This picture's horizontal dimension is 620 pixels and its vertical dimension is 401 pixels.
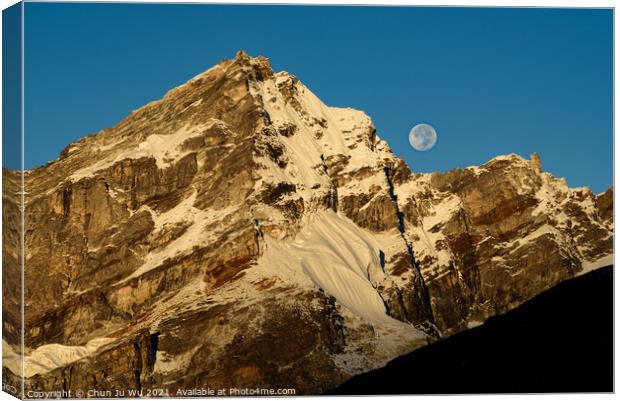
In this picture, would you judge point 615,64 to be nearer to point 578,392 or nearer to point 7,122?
point 578,392

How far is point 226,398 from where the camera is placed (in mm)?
131750

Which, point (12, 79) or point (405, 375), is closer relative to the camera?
point (12, 79)

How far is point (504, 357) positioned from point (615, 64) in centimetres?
2609

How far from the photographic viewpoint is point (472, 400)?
424 ft

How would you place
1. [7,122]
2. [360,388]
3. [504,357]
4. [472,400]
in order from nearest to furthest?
1. [7,122]
2. [472,400]
3. [504,357]
4. [360,388]

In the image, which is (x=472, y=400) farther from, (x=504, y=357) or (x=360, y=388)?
(x=360, y=388)

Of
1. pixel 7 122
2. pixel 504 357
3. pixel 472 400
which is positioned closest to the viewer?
pixel 7 122

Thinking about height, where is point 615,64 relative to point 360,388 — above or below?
above

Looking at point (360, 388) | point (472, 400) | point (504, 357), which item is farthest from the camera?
point (360, 388)

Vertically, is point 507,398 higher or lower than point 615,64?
lower

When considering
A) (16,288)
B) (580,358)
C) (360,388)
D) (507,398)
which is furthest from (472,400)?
(16,288)

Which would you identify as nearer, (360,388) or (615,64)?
(615,64)

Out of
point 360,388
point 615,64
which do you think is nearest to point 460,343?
point 360,388

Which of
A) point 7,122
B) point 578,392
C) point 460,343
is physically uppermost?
point 7,122
